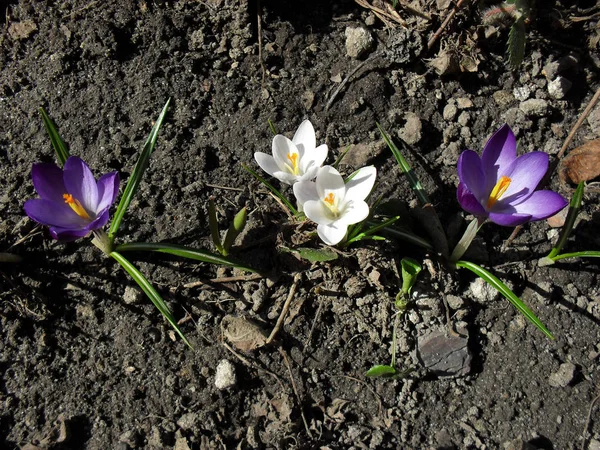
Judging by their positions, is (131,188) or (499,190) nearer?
(499,190)

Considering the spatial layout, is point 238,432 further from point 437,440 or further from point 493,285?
point 493,285

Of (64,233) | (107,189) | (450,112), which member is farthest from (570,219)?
(64,233)

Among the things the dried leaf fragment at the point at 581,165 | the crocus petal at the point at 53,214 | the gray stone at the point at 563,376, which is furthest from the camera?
the dried leaf fragment at the point at 581,165

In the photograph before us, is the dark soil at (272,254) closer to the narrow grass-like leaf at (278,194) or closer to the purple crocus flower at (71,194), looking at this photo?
the narrow grass-like leaf at (278,194)

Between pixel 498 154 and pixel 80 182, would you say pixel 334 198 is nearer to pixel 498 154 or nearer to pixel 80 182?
pixel 498 154

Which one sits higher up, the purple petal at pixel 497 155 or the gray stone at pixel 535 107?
the purple petal at pixel 497 155

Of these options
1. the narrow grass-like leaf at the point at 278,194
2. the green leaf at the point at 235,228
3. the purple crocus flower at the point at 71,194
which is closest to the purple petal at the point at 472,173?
the narrow grass-like leaf at the point at 278,194

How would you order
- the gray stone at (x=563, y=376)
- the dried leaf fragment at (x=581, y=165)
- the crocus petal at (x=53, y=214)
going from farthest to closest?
1. the dried leaf fragment at (x=581, y=165)
2. the gray stone at (x=563, y=376)
3. the crocus petal at (x=53, y=214)
